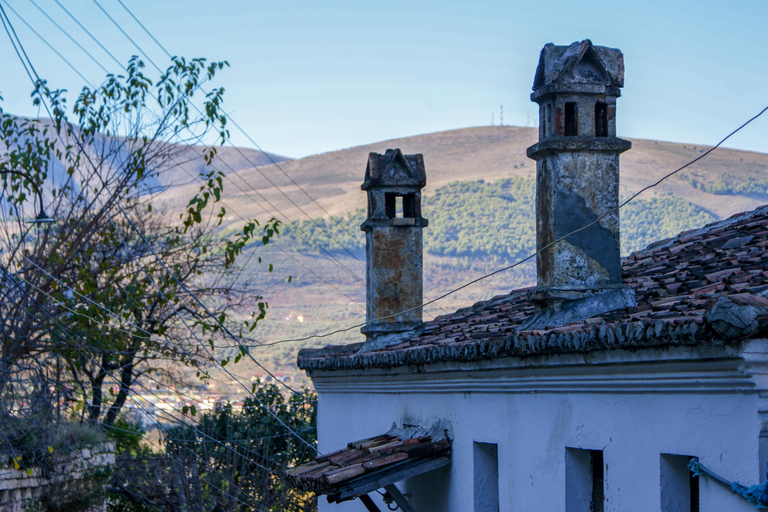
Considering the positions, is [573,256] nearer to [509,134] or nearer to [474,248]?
[474,248]

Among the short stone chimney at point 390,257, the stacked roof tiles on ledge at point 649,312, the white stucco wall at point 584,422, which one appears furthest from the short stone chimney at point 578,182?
the short stone chimney at point 390,257

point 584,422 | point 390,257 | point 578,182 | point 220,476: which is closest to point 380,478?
point 584,422

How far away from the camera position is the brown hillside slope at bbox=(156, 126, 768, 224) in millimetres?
104875

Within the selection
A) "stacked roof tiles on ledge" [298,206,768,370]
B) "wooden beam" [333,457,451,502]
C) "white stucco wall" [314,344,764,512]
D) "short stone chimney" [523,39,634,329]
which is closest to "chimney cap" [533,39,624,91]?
"short stone chimney" [523,39,634,329]

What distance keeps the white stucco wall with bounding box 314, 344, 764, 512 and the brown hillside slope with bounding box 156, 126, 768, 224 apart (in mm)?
90030

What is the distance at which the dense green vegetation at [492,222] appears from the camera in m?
92.9

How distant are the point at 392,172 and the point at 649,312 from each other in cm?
580

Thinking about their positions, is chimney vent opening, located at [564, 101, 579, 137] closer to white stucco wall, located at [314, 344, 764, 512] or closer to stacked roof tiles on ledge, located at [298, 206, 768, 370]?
stacked roof tiles on ledge, located at [298, 206, 768, 370]

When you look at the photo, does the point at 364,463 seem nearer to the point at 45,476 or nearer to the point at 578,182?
the point at 578,182

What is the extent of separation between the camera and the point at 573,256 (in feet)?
24.3

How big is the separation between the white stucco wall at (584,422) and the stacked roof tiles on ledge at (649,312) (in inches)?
7.7

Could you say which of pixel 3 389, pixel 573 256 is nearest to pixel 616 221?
pixel 573 256

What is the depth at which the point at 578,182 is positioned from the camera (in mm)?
7578

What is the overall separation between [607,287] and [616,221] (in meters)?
0.63
